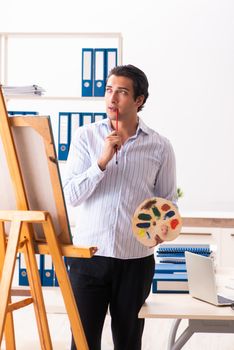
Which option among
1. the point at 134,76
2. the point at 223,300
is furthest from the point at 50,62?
the point at 223,300

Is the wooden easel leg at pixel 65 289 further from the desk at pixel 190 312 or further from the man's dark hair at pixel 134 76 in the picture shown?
the man's dark hair at pixel 134 76

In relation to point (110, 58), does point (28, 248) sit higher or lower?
lower

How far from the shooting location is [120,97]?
2.35 meters

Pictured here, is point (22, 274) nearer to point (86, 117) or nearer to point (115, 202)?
point (86, 117)

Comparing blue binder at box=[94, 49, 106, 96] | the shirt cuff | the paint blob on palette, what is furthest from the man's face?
blue binder at box=[94, 49, 106, 96]

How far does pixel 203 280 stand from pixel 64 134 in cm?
244

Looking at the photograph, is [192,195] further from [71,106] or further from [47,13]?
[47,13]

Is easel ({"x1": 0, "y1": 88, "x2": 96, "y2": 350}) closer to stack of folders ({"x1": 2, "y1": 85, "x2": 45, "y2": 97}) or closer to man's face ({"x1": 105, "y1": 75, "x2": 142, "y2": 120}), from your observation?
man's face ({"x1": 105, "y1": 75, "x2": 142, "y2": 120})

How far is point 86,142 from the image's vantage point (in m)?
2.40

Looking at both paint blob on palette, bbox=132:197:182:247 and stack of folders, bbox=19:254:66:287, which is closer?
paint blob on palette, bbox=132:197:182:247

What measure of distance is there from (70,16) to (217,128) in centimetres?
149

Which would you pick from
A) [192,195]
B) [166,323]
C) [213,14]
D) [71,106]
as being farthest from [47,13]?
[166,323]

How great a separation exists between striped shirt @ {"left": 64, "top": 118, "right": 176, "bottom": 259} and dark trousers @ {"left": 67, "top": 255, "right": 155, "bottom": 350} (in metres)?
0.04

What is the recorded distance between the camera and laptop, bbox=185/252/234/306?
225cm
